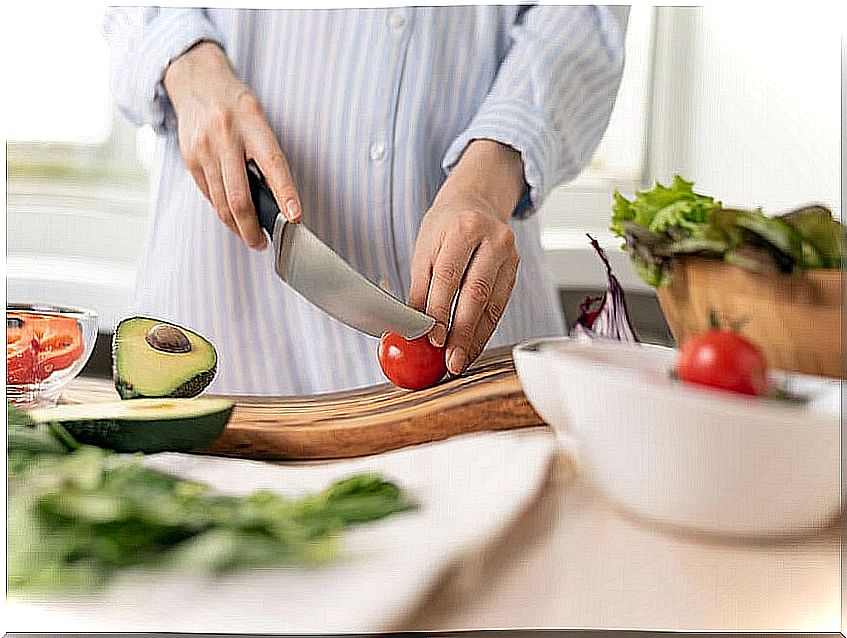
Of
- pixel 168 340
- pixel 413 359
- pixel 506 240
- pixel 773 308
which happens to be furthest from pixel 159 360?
pixel 773 308

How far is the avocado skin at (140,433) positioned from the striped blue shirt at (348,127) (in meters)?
0.05

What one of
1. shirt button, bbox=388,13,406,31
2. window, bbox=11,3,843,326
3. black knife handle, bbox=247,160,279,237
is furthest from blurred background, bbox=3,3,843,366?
shirt button, bbox=388,13,406,31

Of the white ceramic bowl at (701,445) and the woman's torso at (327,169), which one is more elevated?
the woman's torso at (327,169)

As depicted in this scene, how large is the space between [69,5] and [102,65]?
65 millimetres

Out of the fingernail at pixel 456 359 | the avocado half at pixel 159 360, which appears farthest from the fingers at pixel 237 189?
the fingernail at pixel 456 359

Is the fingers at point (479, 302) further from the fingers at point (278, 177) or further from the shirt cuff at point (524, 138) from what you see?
the fingers at point (278, 177)

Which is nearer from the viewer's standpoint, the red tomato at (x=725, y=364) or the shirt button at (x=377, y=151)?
Answer: the red tomato at (x=725, y=364)

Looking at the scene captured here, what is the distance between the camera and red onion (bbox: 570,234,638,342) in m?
0.96

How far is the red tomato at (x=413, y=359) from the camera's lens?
97 cm

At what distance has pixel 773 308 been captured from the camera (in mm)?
908

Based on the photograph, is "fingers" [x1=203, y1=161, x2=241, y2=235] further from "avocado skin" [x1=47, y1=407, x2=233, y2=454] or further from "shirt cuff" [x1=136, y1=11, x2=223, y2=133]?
"avocado skin" [x1=47, y1=407, x2=233, y2=454]

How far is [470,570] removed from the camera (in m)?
0.92

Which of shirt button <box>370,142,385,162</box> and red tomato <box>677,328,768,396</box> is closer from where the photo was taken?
red tomato <box>677,328,768,396</box>

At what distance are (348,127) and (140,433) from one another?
35 cm
